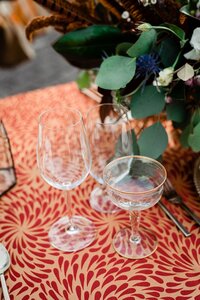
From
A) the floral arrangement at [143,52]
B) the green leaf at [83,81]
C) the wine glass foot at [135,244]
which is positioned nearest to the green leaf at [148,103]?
the floral arrangement at [143,52]

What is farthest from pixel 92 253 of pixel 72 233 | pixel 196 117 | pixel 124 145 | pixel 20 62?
pixel 20 62

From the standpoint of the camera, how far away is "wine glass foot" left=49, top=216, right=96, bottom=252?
0.77 m

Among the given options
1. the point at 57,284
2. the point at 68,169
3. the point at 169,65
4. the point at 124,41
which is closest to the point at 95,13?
the point at 124,41

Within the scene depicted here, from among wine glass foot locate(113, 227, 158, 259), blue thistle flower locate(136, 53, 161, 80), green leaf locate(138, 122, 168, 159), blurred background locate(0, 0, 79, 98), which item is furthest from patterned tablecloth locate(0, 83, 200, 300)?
blurred background locate(0, 0, 79, 98)

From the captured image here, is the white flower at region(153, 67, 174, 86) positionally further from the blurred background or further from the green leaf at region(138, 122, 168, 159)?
the blurred background

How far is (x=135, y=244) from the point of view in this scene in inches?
29.9

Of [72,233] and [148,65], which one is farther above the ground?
[148,65]

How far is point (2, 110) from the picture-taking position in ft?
3.92

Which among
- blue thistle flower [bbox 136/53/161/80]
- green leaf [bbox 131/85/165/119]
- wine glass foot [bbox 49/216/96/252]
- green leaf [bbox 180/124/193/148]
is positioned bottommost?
wine glass foot [bbox 49/216/96/252]

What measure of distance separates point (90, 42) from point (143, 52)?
0.14 meters

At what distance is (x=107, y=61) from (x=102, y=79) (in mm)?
37

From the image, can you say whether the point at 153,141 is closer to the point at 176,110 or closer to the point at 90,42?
the point at 176,110

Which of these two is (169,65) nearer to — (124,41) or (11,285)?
(124,41)

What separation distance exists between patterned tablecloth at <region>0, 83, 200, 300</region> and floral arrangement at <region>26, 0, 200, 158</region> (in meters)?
0.13
